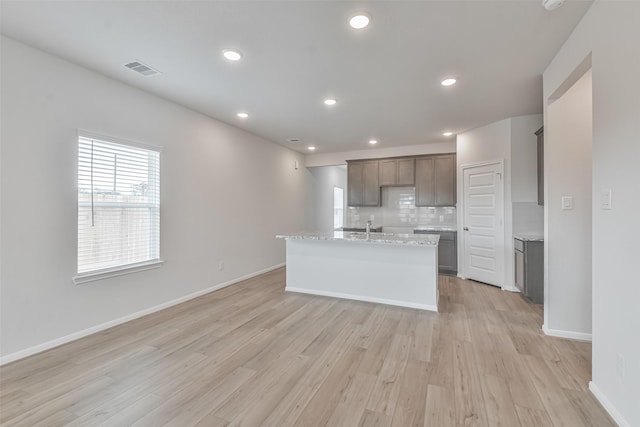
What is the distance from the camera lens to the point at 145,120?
335 centimetres

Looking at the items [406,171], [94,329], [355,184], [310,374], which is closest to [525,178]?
[406,171]

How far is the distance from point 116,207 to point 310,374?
268 centimetres

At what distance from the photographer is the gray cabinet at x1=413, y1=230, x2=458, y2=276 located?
527cm

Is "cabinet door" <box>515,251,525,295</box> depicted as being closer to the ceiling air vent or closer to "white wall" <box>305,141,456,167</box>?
"white wall" <box>305,141,456,167</box>

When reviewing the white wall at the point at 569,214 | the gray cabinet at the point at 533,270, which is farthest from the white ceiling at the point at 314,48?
the gray cabinet at the point at 533,270

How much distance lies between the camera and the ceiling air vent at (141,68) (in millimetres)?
2699

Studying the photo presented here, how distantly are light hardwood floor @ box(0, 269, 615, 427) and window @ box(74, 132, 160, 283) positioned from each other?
2.43 feet

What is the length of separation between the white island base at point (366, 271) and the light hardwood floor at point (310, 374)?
1.10 ft

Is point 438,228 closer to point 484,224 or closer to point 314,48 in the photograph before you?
point 484,224

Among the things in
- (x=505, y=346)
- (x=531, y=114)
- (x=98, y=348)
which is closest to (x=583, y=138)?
(x=531, y=114)

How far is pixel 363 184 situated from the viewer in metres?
6.46

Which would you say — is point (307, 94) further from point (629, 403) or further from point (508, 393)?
A: point (629, 403)

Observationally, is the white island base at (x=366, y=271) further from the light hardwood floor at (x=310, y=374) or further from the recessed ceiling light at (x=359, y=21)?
the recessed ceiling light at (x=359, y=21)

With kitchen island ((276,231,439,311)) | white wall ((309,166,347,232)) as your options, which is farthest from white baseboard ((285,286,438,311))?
white wall ((309,166,347,232))
